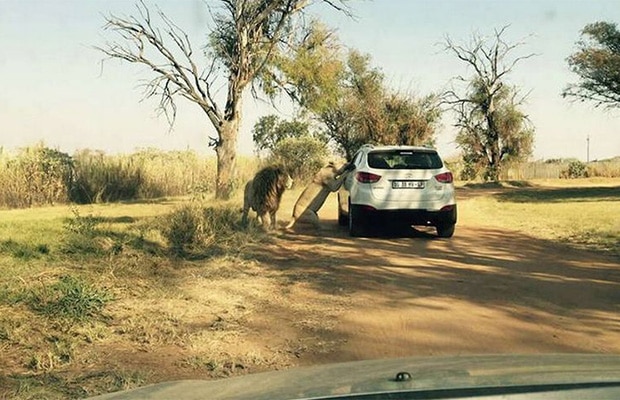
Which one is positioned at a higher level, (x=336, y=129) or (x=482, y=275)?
(x=336, y=129)

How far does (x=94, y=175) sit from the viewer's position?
27766 millimetres

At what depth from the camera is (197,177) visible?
3092 cm

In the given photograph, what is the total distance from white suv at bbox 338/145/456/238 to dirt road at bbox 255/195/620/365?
2.23 ft

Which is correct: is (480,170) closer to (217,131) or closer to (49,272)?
(217,131)

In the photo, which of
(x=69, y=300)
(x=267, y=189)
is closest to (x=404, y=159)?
(x=267, y=189)

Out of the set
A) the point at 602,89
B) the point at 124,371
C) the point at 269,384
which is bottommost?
the point at 124,371

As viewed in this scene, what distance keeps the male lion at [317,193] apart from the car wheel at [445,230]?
2.32m

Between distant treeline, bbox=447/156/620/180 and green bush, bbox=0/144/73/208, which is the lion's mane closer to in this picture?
green bush, bbox=0/144/73/208

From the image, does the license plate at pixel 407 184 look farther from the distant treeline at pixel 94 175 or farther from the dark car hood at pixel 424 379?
the dark car hood at pixel 424 379

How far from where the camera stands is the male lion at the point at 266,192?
14.2 metres

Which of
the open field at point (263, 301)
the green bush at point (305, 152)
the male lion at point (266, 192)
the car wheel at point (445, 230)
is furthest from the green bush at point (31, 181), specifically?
the car wheel at point (445, 230)

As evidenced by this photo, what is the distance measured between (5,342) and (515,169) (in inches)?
1790

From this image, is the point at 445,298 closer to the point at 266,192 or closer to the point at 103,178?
the point at 266,192

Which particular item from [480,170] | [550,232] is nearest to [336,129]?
[480,170]
